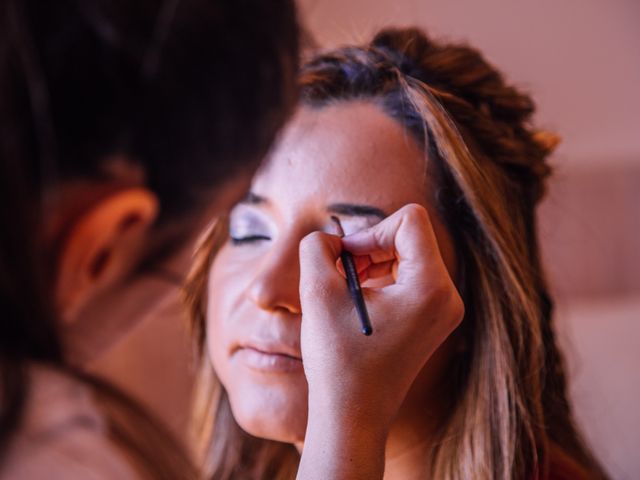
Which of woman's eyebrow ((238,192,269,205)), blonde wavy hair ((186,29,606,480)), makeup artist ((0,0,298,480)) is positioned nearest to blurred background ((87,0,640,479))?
blonde wavy hair ((186,29,606,480))

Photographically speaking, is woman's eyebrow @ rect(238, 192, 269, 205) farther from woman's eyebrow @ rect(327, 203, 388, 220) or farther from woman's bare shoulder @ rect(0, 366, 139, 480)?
woman's bare shoulder @ rect(0, 366, 139, 480)

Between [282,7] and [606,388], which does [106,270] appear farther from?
[606,388]

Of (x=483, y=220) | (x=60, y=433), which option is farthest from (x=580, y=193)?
(x=60, y=433)

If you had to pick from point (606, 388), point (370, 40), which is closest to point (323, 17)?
point (370, 40)

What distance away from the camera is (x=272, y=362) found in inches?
32.1

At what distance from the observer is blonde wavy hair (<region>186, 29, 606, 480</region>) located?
0.86m

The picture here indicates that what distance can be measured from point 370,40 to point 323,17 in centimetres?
51

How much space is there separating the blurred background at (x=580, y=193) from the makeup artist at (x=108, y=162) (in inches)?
35.2

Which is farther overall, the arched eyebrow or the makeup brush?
the arched eyebrow

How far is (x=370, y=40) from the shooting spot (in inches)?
38.4

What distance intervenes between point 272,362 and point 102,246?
372 millimetres

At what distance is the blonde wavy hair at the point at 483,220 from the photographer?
862mm

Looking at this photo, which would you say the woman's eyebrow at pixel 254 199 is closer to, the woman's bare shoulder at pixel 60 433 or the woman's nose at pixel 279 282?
the woman's nose at pixel 279 282

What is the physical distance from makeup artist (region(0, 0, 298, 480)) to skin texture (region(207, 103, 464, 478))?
0.64 feet
